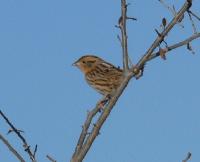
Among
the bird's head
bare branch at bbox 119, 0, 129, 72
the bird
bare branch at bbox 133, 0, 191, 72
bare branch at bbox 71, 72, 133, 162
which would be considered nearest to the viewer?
bare branch at bbox 71, 72, 133, 162

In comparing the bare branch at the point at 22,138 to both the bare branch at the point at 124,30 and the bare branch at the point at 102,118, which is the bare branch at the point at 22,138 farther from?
the bare branch at the point at 124,30

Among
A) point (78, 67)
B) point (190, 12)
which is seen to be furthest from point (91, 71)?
point (190, 12)

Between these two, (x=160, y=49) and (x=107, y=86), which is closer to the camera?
(x=160, y=49)

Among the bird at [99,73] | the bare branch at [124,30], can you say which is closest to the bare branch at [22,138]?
the bare branch at [124,30]

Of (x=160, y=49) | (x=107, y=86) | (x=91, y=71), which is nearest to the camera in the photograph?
(x=160, y=49)

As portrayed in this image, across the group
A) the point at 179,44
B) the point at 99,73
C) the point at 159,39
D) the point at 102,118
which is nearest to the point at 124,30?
the point at 159,39

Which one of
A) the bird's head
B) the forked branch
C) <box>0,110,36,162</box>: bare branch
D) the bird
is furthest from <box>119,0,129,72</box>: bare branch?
the bird's head

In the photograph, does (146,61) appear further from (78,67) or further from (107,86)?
(78,67)

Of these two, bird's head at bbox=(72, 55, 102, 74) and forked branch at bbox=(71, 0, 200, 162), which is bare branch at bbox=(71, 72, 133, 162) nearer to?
forked branch at bbox=(71, 0, 200, 162)

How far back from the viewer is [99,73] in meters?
8.89

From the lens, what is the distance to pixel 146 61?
4035 mm

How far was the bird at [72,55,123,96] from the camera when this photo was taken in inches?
297

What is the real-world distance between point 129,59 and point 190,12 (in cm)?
67

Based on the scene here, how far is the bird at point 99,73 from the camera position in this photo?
754cm
